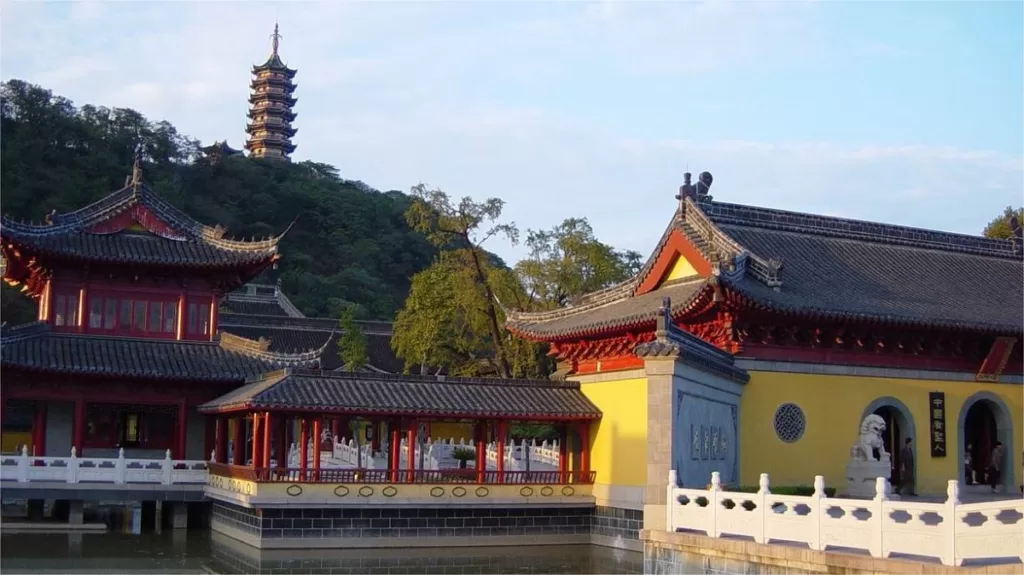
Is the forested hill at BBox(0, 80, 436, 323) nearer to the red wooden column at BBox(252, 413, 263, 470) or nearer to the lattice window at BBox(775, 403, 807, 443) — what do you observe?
the red wooden column at BBox(252, 413, 263, 470)

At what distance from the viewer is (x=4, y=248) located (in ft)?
89.2

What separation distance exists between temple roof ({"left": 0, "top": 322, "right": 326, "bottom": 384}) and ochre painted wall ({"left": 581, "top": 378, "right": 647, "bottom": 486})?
8.38 m

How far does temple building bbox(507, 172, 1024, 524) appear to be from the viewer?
20781 millimetres

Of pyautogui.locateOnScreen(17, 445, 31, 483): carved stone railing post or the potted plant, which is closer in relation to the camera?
pyautogui.locateOnScreen(17, 445, 31, 483): carved stone railing post

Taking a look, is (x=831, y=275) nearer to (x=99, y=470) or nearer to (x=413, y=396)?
(x=413, y=396)

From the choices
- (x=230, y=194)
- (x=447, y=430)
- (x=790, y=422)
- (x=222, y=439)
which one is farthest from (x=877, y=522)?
(x=230, y=194)

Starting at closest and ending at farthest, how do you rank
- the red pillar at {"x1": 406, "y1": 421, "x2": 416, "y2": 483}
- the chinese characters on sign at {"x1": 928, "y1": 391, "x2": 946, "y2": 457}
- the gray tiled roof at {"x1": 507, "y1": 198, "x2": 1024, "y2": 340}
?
the gray tiled roof at {"x1": 507, "y1": 198, "x2": 1024, "y2": 340} → the red pillar at {"x1": 406, "y1": 421, "x2": 416, "y2": 483} → the chinese characters on sign at {"x1": 928, "y1": 391, "x2": 946, "y2": 457}

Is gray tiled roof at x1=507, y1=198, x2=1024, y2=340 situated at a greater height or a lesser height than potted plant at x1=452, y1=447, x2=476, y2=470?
greater

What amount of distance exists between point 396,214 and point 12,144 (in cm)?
3088

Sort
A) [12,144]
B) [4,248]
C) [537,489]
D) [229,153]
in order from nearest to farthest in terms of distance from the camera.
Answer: [537,489] → [4,248] → [12,144] → [229,153]

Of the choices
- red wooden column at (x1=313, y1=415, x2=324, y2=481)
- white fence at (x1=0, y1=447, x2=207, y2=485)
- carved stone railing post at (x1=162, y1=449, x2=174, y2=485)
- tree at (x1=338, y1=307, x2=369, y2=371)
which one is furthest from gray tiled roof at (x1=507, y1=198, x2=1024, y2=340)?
tree at (x1=338, y1=307, x2=369, y2=371)

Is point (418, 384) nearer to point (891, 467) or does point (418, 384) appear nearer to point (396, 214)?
point (891, 467)

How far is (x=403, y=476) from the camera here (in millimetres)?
21703

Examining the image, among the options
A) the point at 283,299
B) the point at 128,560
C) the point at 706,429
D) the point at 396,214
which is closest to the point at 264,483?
the point at 128,560
